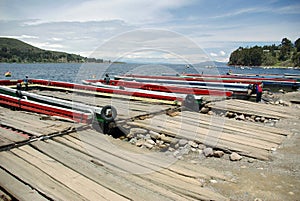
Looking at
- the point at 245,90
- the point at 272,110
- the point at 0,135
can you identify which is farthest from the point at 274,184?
the point at 245,90

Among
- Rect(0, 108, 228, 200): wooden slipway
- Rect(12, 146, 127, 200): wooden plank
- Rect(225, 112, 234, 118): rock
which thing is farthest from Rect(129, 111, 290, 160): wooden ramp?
Rect(12, 146, 127, 200): wooden plank

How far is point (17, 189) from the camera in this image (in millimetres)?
4031

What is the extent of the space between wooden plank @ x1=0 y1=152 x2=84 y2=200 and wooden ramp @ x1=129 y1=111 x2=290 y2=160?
4480mm

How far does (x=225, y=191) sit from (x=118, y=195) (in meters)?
2.14

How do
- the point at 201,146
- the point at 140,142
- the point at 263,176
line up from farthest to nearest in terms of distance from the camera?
1. the point at 140,142
2. the point at 201,146
3. the point at 263,176

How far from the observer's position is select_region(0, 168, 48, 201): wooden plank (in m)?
3.83

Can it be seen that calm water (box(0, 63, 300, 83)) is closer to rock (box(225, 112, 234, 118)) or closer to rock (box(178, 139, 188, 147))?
rock (box(225, 112, 234, 118))

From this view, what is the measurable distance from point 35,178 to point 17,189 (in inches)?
14.9

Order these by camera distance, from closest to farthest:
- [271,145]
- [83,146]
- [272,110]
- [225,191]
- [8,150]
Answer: [225,191] → [8,150] → [83,146] → [271,145] → [272,110]

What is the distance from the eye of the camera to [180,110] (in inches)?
434

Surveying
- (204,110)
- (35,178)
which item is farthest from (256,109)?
(35,178)

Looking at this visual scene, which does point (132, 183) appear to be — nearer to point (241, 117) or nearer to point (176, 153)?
point (176, 153)

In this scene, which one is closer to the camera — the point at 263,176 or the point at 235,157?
the point at 263,176

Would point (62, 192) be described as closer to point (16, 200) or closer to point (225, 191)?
point (16, 200)
